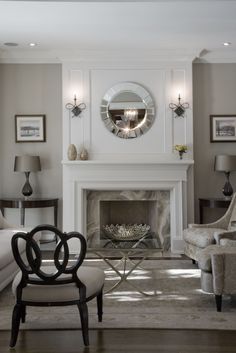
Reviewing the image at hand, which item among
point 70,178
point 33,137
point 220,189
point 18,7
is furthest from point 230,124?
point 18,7

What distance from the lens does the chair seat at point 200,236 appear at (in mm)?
4972

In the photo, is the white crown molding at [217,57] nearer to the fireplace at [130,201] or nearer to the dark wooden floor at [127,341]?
the fireplace at [130,201]

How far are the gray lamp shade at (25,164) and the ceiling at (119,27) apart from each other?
1548 millimetres

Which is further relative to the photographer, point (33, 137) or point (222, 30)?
point (33, 137)

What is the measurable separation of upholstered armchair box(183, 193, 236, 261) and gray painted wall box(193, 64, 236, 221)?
114 cm

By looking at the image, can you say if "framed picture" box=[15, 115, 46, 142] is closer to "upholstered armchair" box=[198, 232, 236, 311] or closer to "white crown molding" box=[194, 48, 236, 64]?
"white crown molding" box=[194, 48, 236, 64]

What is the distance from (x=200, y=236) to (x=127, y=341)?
89.1 inches

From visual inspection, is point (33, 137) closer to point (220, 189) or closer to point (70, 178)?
point (70, 178)

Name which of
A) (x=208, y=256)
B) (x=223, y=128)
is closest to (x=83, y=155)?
(x=223, y=128)

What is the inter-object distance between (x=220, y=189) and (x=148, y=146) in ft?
4.14

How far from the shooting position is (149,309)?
3.77m

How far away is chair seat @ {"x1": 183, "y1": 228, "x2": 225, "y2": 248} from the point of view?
4.97 meters

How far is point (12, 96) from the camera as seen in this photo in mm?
6836

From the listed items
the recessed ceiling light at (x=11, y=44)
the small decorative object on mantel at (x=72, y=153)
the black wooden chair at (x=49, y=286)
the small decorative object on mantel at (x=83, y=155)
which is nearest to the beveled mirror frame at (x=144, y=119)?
the small decorative object on mantel at (x=83, y=155)
